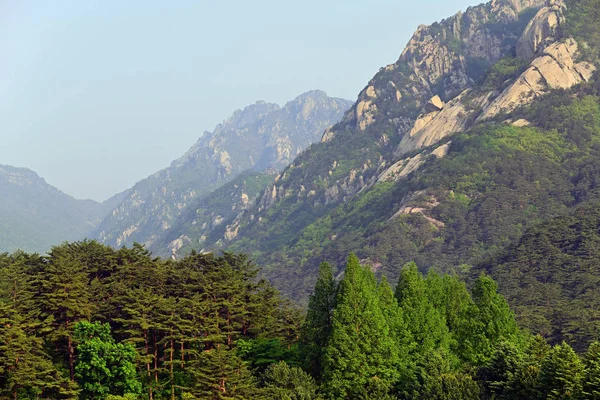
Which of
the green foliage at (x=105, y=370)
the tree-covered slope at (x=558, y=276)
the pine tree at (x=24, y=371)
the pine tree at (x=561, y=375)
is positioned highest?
the pine tree at (x=24, y=371)

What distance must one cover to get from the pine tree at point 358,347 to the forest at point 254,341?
3.8 inches

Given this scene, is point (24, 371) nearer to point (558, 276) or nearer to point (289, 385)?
point (289, 385)

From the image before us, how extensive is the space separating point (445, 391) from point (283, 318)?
26.3 m

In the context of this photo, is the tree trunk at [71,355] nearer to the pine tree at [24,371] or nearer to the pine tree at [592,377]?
the pine tree at [24,371]

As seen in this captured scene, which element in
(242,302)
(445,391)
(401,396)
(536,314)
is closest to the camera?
(445,391)

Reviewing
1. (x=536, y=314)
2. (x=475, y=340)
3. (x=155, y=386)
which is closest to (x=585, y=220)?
(x=536, y=314)

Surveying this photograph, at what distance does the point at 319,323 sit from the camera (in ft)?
182

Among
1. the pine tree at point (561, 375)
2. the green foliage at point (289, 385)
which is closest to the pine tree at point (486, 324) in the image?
the pine tree at point (561, 375)

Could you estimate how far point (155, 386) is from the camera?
178 ft

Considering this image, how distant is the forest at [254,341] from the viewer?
47.9 meters

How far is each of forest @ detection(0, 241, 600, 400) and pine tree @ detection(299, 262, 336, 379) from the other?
11cm

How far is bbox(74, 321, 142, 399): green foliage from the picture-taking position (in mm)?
→ 51875

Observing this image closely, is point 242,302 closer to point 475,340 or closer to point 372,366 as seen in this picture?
point 372,366

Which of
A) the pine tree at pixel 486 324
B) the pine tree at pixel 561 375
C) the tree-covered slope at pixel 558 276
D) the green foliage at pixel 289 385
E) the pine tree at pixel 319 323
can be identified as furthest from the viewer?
the tree-covered slope at pixel 558 276
